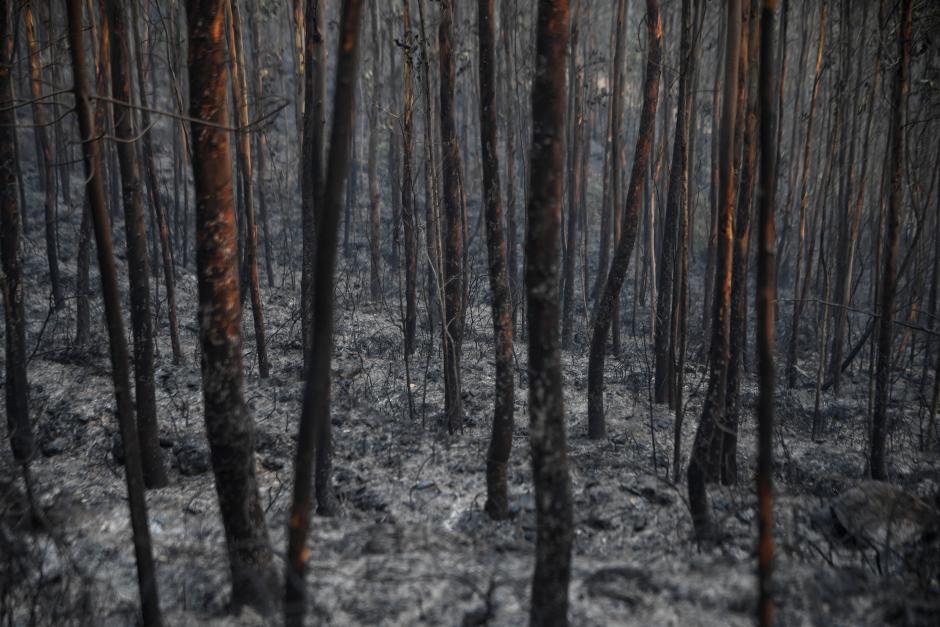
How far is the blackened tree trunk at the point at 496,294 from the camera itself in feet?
17.7

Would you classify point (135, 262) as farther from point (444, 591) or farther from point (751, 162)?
point (751, 162)

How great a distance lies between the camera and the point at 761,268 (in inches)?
107

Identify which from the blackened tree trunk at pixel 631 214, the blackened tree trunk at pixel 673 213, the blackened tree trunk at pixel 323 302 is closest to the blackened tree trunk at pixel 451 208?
the blackened tree trunk at pixel 631 214

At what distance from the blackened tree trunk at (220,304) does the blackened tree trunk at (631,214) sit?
484 cm

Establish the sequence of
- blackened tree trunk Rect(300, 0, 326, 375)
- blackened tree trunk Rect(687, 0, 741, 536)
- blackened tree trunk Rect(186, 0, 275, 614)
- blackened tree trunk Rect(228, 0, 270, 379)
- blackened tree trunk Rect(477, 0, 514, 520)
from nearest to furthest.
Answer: blackened tree trunk Rect(186, 0, 275, 614)
blackened tree trunk Rect(687, 0, 741, 536)
blackened tree trunk Rect(477, 0, 514, 520)
blackened tree trunk Rect(300, 0, 326, 375)
blackened tree trunk Rect(228, 0, 270, 379)

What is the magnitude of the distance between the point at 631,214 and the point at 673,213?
0.95 meters

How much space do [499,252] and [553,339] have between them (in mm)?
2587

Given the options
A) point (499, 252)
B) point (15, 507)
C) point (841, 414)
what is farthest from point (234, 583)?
point (841, 414)

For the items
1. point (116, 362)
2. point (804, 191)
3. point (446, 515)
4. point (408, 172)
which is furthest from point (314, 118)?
point (804, 191)

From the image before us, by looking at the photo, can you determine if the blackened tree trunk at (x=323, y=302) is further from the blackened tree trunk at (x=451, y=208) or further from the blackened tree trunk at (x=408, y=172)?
the blackened tree trunk at (x=408, y=172)

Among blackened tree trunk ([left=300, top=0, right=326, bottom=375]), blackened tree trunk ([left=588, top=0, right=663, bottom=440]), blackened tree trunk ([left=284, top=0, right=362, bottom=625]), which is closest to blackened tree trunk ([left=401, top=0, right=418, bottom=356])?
blackened tree trunk ([left=300, top=0, right=326, bottom=375])

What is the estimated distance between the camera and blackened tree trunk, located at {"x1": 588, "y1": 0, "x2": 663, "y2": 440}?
7.12 m

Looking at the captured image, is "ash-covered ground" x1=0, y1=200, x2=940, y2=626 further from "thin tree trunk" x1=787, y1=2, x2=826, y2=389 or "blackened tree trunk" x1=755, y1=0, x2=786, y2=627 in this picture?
"blackened tree trunk" x1=755, y1=0, x2=786, y2=627

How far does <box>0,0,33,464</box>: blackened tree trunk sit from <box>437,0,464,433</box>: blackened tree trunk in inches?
168
